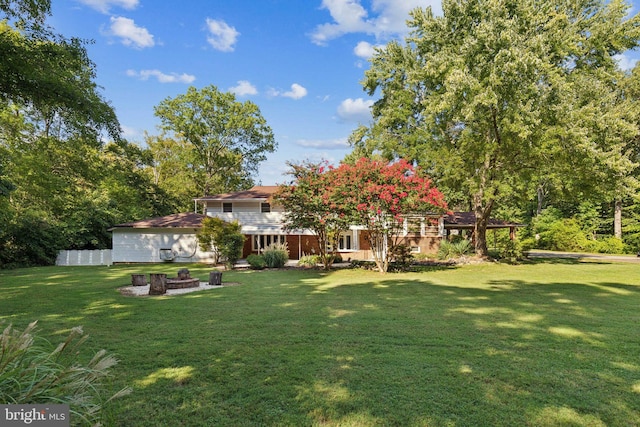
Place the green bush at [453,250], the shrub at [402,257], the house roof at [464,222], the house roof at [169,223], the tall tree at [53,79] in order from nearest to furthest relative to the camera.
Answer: the tall tree at [53,79] → the shrub at [402,257] → the green bush at [453,250] → the house roof at [169,223] → the house roof at [464,222]

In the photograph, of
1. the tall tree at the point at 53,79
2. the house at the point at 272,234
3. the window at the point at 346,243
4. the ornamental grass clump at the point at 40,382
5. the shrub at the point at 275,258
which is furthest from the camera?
the window at the point at 346,243

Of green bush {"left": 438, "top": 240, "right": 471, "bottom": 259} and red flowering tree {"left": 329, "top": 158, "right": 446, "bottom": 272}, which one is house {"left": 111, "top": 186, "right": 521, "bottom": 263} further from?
red flowering tree {"left": 329, "top": 158, "right": 446, "bottom": 272}

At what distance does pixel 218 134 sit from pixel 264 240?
53.5 feet

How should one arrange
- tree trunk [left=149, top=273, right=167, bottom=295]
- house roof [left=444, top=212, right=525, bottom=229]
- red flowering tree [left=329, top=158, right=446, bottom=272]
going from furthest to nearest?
house roof [left=444, top=212, right=525, bottom=229], red flowering tree [left=329, top=158, right=446, bottom=272], tree trunk [left=149, top=273, right=167, bottom=295]

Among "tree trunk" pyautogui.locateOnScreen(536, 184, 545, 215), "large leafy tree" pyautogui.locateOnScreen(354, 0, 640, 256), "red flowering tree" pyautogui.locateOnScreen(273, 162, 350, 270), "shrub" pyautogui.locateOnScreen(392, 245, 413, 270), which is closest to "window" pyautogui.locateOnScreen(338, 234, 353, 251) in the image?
"large leafy tree" pyautogui.locateOnScreen(354, 0, 640, 256)

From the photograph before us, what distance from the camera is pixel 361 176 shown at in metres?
15.1

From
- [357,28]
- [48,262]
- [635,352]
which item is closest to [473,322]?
[635,352]

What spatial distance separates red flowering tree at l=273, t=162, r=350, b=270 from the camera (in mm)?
15641

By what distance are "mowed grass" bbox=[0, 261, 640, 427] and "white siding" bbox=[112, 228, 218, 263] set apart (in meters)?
13.0

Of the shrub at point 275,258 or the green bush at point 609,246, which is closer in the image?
the shrub at point 275,258

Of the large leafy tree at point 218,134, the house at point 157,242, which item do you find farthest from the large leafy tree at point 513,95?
the large leafy tree at point 218,134

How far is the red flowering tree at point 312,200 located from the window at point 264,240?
738 centimetres

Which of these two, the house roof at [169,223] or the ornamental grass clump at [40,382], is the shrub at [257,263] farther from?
the ornamental grass clump at [40,382]

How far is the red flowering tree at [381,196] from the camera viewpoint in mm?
14398
